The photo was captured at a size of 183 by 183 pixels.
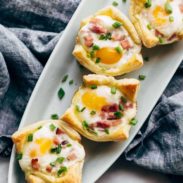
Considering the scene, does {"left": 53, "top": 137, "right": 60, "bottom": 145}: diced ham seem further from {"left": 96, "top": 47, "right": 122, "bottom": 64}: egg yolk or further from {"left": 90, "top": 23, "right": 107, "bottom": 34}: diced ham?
{"left": 90, "top": 23, "right": 107, "bottom": 34}: diced ham

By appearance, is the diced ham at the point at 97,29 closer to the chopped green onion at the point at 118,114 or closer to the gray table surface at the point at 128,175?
the chopped green onion at the point at 118,114

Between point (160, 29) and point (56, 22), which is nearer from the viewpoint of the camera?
point (160, 29)

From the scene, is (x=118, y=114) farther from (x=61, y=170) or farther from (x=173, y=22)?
(x=173, y=22)

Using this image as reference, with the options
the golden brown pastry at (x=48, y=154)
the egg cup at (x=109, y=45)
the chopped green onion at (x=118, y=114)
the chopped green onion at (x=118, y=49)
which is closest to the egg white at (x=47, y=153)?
the golden brown pastry at (x=48, y=154)

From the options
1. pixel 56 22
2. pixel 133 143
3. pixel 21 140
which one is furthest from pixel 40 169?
pixel 56 22

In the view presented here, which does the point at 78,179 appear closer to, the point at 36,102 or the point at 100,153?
the point at 100,153

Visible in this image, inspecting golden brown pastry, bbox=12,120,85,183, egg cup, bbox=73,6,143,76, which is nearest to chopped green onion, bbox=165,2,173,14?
egg cup, bbox=73,6,143,76
